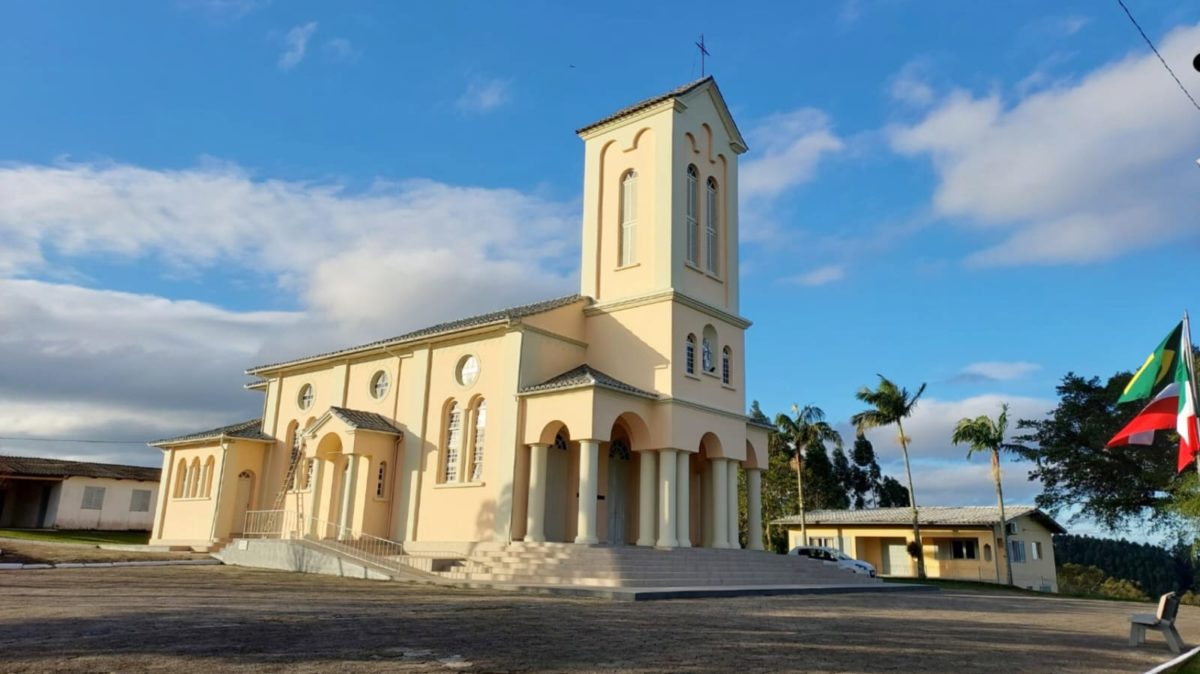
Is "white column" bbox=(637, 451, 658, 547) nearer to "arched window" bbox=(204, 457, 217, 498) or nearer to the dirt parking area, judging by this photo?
the dirt parking area

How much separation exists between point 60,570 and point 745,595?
686 inches

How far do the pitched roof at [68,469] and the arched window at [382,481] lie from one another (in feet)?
89.8

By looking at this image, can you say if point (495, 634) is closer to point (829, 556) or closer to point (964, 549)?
point (829, 556)

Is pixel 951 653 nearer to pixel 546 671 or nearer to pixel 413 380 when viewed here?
pixel 546 671

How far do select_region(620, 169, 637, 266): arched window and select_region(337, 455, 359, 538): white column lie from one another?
10.7 metres

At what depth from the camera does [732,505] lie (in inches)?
1036

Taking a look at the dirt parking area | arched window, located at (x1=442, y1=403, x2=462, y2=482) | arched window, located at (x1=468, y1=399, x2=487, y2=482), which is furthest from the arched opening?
the dirt parking area

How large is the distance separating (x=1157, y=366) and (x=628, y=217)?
1624 cm

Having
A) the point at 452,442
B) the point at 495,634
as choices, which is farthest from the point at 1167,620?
the point at 452,442

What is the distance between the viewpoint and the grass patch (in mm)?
33906

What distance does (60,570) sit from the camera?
21172mm

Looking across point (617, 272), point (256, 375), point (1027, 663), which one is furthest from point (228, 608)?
point (256, 375)

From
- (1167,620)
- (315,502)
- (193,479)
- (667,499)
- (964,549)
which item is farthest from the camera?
(964,549)

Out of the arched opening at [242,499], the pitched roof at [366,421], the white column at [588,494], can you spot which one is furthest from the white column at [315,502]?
the white column at [588,494]
